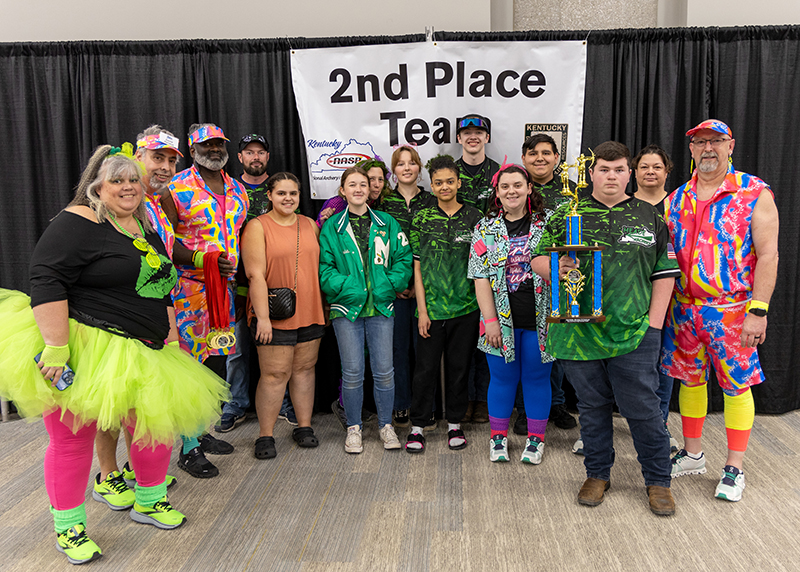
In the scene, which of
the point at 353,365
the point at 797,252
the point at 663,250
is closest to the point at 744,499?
the point at 663,250

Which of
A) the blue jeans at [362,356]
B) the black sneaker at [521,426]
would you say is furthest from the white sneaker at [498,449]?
the blue jeans at [362,356]

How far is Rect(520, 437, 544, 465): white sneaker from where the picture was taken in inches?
110

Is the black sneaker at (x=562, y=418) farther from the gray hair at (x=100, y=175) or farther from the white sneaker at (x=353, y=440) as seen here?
the gray hair at (x=100, y=175)

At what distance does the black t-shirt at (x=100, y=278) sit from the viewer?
191 centimetres

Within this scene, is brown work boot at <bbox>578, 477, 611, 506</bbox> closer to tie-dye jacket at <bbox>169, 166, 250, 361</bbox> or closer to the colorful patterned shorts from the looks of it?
the colorful patterned shorts

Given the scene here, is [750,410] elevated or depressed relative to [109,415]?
depressed

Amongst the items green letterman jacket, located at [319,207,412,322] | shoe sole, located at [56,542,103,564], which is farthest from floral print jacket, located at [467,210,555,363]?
shoe sole, located at [56,542,103,564]

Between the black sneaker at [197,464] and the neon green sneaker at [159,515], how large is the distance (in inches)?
14.3

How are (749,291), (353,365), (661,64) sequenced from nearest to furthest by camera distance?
(749,291) → (353,365) → (661,64)

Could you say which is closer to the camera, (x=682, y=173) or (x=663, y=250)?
(x=663, y=250)

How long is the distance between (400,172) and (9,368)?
2.03 m

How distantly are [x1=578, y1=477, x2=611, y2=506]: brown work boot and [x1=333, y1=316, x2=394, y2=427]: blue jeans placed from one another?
1.09m

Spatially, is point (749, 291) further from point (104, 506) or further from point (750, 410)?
point (104, 506)

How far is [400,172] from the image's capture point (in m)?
3.11
